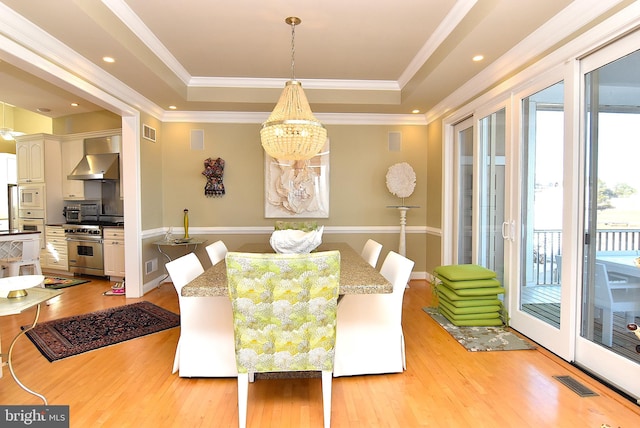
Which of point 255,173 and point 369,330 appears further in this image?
point 255,173

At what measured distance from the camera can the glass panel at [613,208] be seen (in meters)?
2.13

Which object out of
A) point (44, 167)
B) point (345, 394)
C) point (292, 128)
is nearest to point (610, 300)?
point (345, 394)

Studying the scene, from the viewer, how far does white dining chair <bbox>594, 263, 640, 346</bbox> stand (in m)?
2.15

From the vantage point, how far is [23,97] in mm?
5023

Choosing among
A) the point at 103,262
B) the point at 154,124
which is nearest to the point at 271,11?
the point at 154,124

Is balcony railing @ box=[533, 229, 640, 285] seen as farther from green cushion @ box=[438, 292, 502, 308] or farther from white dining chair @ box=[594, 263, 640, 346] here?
green cushion @ box=[438, 292, 502, 308]

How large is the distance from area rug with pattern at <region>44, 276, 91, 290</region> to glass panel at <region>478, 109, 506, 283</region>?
563cm

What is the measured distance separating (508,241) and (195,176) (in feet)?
13.8

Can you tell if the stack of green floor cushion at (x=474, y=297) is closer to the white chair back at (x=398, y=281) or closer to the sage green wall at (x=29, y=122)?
the white chair back at (x=398, y=281)

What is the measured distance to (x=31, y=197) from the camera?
5824mm

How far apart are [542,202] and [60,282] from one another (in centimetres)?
632

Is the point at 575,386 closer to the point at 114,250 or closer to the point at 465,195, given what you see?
the point at 465,195

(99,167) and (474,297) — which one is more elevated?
(99,167)

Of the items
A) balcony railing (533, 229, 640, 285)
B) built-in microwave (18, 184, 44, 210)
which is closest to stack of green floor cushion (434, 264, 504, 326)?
balcony railing (533, 229, 640, 285)
